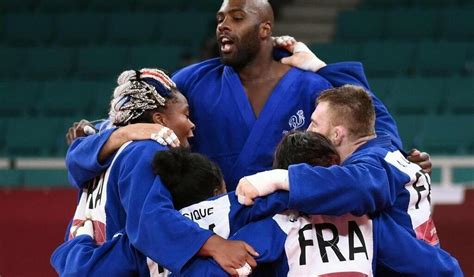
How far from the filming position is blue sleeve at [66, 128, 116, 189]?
2.96m

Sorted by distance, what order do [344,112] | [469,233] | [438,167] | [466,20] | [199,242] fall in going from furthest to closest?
[466,20], [438,167], [469,233], [344,112], [199,242]

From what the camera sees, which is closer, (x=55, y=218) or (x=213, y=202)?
(x=213, y=202)

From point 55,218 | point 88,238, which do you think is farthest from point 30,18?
point 88,238

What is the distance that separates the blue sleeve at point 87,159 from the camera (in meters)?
2.96

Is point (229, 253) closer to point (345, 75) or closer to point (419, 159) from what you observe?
point (419, 159)

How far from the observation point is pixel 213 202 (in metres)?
2.69

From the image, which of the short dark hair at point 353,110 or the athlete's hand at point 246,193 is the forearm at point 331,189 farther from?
the short dark hair at point 353,110

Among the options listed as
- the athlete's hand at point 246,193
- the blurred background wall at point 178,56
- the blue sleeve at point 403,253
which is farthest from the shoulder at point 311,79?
the blurred background wall at point 178,56

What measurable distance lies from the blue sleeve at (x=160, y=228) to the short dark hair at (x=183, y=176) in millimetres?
33

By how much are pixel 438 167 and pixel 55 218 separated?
126 inches

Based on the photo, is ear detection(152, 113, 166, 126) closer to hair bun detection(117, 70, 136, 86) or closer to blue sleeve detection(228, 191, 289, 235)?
hair bun detection(117, 70, 136, 86)

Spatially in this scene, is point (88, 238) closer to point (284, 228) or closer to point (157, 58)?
point (284, 228)

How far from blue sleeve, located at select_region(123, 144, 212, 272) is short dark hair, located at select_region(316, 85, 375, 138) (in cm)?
53

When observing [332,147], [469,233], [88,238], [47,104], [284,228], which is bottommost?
[47,104]
